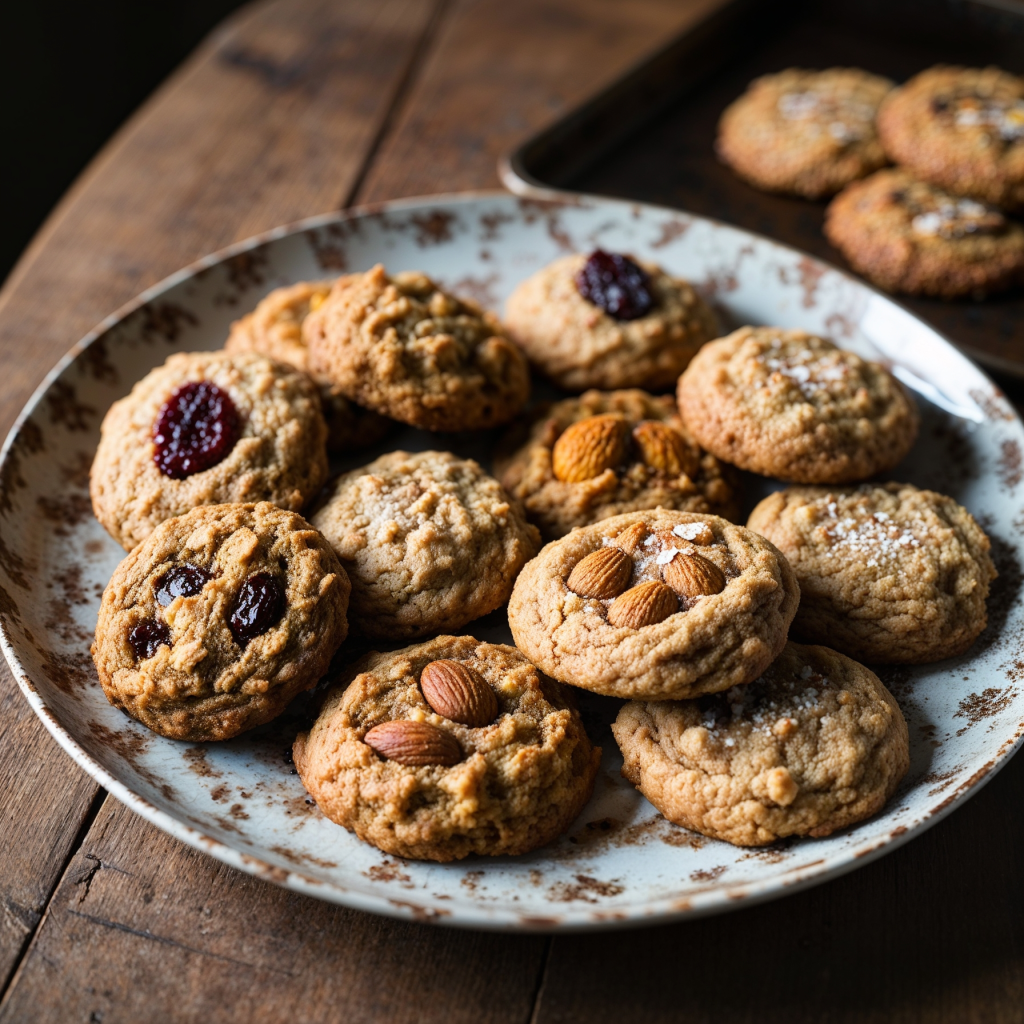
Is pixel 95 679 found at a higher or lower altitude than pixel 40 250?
lower


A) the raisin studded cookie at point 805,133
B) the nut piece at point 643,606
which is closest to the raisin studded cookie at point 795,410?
the nut piece at point 643,606

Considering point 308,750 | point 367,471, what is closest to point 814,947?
point 308,750

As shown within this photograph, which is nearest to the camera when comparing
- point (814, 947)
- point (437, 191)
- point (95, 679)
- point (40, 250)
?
point (814, 947)

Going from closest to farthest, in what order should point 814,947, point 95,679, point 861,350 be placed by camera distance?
1. point 814,947
2. point 95,679
3. point 861,350

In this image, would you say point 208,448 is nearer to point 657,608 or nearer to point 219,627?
point 219,627

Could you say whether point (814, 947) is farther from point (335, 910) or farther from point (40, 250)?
point (40, 250)

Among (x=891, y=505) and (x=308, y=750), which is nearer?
(x=308, y=750)
